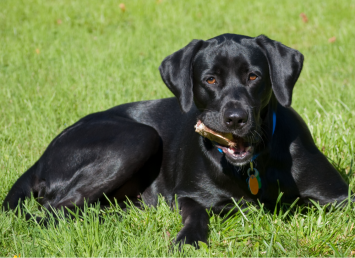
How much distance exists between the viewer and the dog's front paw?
9.13 feet

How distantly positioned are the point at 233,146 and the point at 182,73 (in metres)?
0.67

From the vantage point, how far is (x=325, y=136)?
13.4 feet

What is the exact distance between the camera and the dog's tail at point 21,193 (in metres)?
3.36

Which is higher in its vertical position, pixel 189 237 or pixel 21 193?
pixel 21 193

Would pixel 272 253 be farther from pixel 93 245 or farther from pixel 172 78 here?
pixel 172 78

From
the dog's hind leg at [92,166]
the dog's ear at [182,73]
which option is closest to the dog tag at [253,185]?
the dog's ear at [182,73]

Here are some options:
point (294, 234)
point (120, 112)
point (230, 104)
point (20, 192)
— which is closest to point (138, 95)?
point (120, 112)

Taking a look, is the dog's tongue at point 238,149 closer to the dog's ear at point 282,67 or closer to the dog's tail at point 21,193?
the dog's ear at point 282,67

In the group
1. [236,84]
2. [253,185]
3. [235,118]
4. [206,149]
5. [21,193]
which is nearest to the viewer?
[235,118]

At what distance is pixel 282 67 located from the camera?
3000 mm

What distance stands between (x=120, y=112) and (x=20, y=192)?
118cm

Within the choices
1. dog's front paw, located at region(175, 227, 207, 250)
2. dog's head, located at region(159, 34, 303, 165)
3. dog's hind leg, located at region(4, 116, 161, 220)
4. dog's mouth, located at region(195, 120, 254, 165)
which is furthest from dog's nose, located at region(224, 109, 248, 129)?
dog's hind leg, located at region(4, 116, 161, 220)

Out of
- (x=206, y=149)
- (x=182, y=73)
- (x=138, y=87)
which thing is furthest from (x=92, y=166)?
(x=138, y=87)

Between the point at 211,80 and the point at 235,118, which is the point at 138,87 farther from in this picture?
the point at 235,118
